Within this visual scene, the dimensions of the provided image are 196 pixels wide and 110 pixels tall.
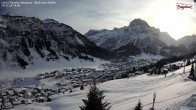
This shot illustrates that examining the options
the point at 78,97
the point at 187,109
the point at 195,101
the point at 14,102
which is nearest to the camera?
the point at 187,109

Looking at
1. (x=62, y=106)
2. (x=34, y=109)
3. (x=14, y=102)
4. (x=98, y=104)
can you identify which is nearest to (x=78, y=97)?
(x=62, y=106)

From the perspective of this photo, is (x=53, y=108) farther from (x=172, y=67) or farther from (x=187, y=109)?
(x=172, y=67)

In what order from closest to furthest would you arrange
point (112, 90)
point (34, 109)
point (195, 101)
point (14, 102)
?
point (195, 101) < point (34, 109) < point (112, 90) < point (14, 102)

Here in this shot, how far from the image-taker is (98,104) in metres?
27.0

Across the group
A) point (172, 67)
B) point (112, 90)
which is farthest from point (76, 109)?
point (172, 67)

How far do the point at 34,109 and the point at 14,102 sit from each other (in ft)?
151

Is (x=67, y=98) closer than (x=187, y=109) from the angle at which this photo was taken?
No

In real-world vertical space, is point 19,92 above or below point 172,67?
below

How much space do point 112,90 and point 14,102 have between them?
58.2 metres

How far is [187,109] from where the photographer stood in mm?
43812

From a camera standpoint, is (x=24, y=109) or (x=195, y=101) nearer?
(x=195, y=101)

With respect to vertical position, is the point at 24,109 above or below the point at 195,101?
below

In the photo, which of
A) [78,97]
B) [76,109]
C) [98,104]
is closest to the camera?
[98,104]

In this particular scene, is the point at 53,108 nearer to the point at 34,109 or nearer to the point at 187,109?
the point at 34,109
